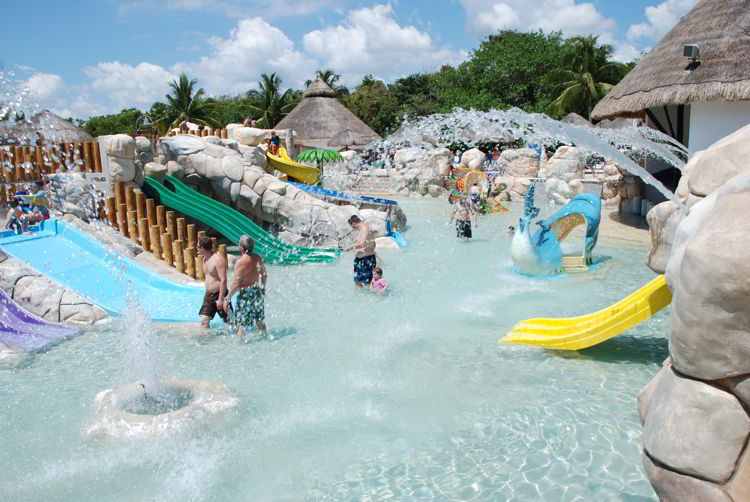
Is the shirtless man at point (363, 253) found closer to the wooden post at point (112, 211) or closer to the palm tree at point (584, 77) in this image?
the wooden post at point (112, 211)

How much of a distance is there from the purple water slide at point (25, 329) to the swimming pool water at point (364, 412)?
0.84 ft

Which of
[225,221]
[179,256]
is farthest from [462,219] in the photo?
[179,256]

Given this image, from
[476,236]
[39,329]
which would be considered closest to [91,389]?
[39,329]

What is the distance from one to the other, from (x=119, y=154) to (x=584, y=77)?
27.0 metres

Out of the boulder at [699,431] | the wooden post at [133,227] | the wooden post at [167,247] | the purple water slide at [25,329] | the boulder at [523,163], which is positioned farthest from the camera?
the boulder at [523,163]

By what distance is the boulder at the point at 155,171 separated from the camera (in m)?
11.0

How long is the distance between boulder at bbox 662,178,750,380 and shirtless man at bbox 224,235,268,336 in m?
4.96

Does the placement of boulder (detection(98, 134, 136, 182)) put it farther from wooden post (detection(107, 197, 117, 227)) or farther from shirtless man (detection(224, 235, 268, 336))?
shirtless man (detection(224, 235, 268, 336))

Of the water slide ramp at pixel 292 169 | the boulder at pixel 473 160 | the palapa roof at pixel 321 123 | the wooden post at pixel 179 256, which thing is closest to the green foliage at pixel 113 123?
the palapa roof at pixel 321 123

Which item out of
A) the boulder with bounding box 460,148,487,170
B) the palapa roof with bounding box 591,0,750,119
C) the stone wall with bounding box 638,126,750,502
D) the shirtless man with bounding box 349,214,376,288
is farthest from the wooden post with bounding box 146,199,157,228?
the boulder with bounding box 460,148,487,170

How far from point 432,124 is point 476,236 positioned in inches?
727

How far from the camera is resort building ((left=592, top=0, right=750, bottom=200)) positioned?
10938 millimetres

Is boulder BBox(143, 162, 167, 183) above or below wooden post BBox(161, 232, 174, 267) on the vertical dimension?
above

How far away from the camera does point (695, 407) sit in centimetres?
244
